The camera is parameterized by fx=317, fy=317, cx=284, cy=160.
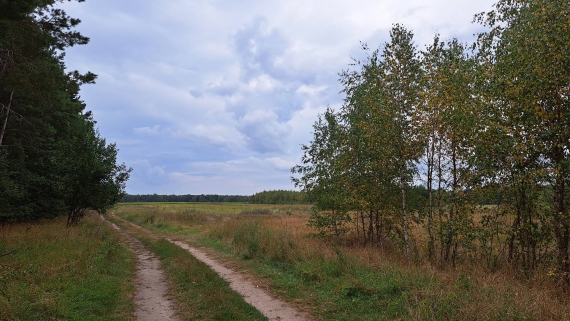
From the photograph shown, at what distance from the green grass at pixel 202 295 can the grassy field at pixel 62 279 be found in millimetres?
1234

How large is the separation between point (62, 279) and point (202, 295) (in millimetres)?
4001

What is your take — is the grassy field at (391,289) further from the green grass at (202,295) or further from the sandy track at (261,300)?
the green grass at (202,295)

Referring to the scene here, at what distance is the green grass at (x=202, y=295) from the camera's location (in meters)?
7.05

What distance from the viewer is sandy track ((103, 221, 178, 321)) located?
722 cm

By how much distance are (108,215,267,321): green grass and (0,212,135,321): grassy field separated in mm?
1234

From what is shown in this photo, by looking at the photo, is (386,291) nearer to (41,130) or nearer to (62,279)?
(62,279)

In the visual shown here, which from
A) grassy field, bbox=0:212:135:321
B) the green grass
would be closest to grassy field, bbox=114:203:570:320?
the green grass

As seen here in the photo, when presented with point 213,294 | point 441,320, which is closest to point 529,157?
point 441,320

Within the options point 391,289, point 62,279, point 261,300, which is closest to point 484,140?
point 391,289

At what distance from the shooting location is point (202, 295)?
841 cm

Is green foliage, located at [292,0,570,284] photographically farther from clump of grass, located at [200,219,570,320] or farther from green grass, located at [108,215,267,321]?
green grass, located at [108,215,267,321]

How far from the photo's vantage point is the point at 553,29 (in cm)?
741

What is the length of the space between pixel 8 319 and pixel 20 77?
8201 millimetres

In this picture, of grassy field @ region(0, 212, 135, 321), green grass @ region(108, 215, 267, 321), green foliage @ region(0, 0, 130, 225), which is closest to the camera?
grassy field @ region(0, 212, 135, 321)
